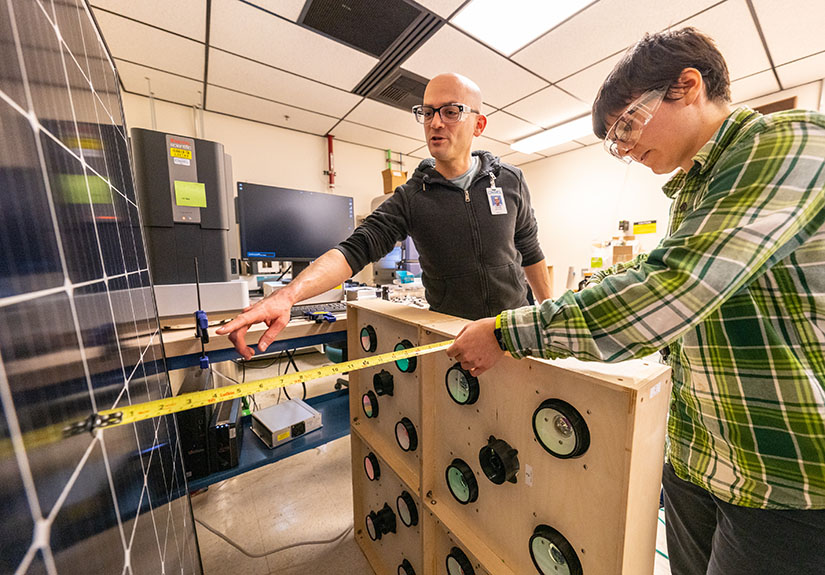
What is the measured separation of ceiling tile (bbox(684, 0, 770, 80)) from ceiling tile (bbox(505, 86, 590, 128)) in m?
0.93

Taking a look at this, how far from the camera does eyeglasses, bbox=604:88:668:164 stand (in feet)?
2.03

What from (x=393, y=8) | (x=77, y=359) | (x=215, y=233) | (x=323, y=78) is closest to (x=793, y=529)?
(x=77, y=359)

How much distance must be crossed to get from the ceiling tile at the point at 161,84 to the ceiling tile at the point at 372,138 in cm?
128

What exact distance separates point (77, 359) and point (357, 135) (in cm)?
380

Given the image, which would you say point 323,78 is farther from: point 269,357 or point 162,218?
point 269,357

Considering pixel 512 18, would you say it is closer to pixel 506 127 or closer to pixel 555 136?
pixel 506 127

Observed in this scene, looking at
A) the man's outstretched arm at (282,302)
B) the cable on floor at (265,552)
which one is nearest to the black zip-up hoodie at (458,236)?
the man's outstretched arm at (282,302)

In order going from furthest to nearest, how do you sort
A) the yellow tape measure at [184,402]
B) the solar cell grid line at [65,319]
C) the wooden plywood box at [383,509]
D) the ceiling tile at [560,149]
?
the ceiling tile at [560,149], the wooden plywood box at [383,509], the yellow tape measure at [184,402], the solar cell grid line at [65,319]

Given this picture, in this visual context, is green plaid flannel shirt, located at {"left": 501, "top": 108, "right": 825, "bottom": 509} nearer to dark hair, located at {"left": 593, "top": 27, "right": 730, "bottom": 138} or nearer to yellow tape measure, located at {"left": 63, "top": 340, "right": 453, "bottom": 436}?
dark hair, located at {"left": 593, "top": 27, "right": 730, "bottom": 138}

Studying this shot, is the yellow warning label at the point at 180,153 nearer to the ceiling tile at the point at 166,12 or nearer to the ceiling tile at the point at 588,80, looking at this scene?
the ceiling tile at the point at 166,12

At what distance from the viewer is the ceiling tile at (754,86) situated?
2.53m

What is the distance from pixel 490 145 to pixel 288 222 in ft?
10.0

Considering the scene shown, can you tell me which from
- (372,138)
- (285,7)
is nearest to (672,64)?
(285,7)

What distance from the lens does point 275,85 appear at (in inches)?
101
